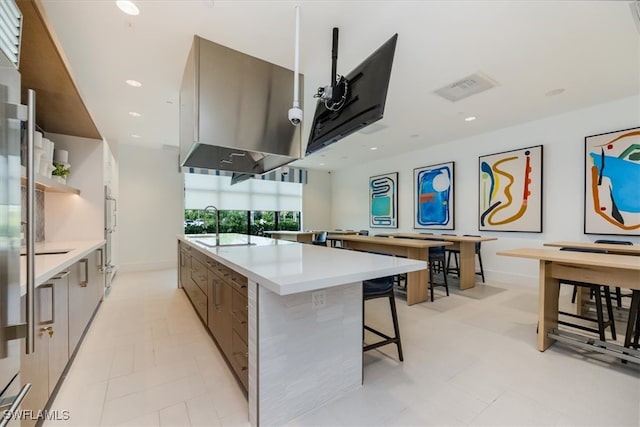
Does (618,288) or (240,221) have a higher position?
(240,221)

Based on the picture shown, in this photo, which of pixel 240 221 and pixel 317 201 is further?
pixel 317 201

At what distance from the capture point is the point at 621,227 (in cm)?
376

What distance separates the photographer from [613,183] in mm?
3807

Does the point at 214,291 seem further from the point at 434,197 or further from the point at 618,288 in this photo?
the point at 434,197

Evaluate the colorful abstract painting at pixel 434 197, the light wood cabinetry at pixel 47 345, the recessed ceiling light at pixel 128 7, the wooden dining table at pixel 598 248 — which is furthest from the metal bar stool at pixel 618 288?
the recessed ceiling light at pixel 128 7

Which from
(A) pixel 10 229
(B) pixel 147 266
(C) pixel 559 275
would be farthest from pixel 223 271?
(B) pixel 147 266

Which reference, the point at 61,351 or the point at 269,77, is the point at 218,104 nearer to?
the point at 269,77

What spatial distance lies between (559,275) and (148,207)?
7.28 metres

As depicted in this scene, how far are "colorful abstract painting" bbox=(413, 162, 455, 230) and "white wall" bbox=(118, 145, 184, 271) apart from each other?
5752mm

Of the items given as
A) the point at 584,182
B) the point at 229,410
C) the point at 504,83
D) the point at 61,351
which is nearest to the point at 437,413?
the point at 229,410

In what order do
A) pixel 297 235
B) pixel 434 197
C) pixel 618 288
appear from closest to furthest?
pixel 618 288, pixel 434 197, pixel 297 235

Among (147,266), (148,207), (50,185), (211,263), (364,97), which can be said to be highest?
(364,97)

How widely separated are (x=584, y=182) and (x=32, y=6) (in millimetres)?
6077

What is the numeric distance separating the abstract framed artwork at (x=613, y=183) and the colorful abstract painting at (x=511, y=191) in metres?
0.61
